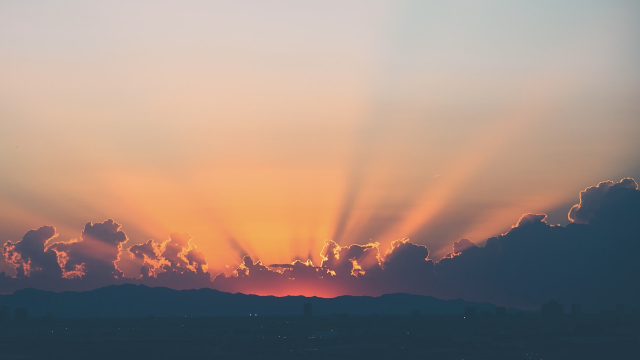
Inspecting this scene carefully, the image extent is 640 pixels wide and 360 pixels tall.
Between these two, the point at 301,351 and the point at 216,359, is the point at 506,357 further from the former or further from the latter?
the point at 216,359

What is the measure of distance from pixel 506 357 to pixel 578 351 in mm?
34073

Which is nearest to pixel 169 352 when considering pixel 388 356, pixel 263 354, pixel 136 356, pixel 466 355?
pixel 136 356

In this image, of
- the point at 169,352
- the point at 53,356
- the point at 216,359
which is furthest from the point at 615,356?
the point at 53,356

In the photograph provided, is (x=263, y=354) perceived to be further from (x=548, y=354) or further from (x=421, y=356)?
(x=548, y=354)

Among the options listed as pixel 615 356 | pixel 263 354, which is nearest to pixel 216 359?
pixel 263 354

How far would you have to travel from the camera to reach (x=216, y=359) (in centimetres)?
17012

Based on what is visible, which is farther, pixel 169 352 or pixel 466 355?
pixel 169 352

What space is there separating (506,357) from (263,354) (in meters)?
64.5

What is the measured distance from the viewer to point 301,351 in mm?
196875

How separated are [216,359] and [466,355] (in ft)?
214

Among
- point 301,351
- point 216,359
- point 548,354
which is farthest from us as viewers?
point 301,351

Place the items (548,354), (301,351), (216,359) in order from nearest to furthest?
(216,359) < (548,354) < (301,351)

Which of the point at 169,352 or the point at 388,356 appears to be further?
the point at 169,352

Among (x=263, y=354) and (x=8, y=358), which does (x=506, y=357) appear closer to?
(x=263, y=354)
